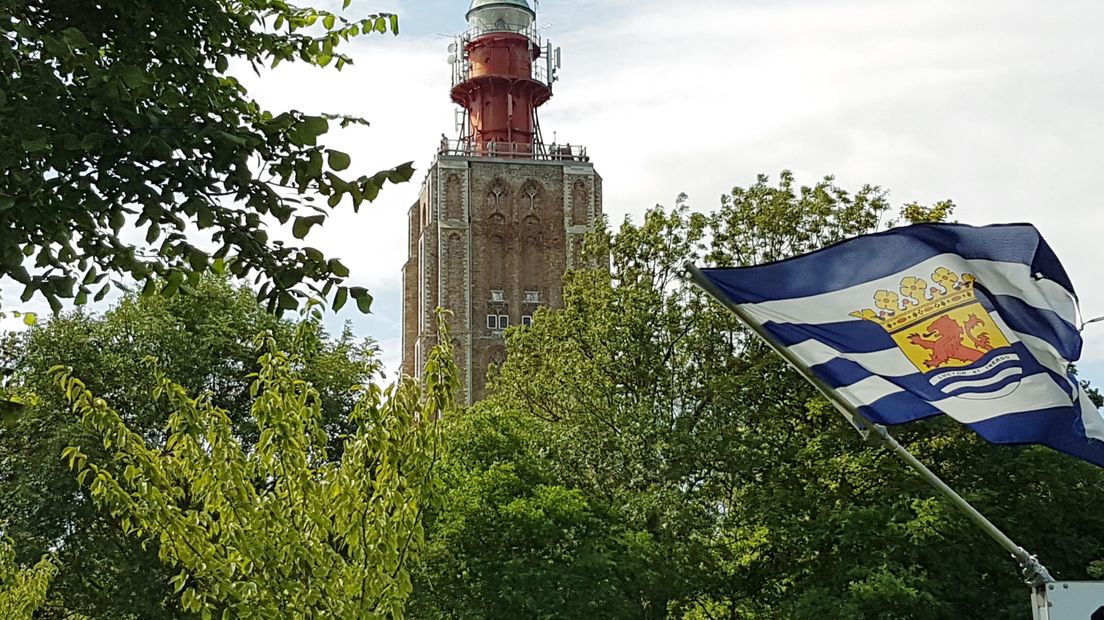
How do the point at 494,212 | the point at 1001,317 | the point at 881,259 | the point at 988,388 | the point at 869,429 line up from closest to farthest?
the point at 988,388 < the point at 869,429 < the point at 1001,317 < the point at 881,259 < the point at 494,212

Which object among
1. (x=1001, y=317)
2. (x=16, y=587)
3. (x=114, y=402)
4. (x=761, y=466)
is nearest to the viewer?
(x=1001, y=317)

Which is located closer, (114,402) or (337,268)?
(337,268)

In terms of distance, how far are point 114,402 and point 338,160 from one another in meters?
29.2

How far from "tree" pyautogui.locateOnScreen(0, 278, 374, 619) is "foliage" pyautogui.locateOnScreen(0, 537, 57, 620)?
8.13m

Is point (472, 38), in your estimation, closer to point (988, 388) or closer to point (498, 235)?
point (498, 235)

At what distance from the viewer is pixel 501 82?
7869 centimetres

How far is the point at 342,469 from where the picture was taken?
13.4 m

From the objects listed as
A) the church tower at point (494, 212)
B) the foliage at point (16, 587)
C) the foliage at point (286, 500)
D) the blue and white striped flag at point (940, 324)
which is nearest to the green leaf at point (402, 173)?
the blue and white striped flag at point (940, 324)

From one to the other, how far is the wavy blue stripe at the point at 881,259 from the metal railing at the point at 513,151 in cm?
6630

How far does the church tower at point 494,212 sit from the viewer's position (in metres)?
74.5

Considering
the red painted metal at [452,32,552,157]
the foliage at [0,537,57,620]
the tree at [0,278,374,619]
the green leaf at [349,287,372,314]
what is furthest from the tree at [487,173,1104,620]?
the red painted metal at [452,32,552,157]

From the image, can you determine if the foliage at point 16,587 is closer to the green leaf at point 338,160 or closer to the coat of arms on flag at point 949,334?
the coat of arms on flag at point 949,334

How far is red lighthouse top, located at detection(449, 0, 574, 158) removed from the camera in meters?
78.5

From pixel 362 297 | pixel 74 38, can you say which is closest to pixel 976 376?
pixel 362 297
